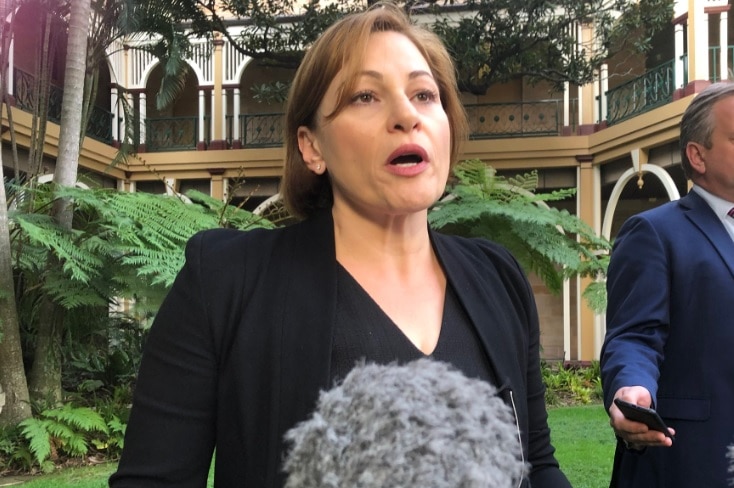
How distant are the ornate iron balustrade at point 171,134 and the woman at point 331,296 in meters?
13.6

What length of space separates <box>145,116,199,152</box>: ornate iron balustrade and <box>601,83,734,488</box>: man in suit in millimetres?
13052

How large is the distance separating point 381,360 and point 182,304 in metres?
0.33

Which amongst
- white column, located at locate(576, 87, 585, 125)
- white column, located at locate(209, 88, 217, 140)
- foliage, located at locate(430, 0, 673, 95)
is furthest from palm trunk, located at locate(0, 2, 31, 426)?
white column, located at locate(576, 87, 585, 125)

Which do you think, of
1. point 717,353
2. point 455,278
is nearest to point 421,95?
point 455,278

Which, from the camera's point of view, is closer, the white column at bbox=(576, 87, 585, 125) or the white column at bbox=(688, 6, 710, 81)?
the white column at bbox=(688, 6, 710, 81)

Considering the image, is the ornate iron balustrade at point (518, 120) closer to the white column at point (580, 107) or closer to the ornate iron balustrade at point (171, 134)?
the white column at point (580, 107)

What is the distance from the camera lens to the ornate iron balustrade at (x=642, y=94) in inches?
428

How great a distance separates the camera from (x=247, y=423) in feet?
3.51

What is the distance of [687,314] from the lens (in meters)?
2.00

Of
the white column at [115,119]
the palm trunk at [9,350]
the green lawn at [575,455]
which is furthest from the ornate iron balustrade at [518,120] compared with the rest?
the palm trunk at [9,350]

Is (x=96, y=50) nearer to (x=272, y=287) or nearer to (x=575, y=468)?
(x=575, y=468)

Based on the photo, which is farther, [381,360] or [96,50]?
[96,50]

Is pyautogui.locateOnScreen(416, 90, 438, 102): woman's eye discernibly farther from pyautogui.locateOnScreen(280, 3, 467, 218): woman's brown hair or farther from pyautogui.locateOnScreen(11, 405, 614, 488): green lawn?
pyautogui.locateOnScreen(11, 405, 614, 488): green lawn

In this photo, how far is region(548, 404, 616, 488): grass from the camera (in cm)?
531
